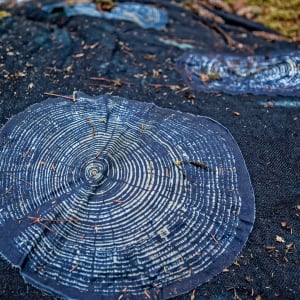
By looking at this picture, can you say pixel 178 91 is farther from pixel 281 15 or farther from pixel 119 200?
pixel 281 15

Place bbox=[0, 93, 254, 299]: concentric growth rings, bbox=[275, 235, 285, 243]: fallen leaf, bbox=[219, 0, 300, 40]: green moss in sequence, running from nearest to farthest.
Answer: bbox=[0, 93, 254, 299]: concentric growth rings → bbox=[275, 235, 285, 243]: fallen leaf → bbox=[219, 0, 300, 40]: green moss

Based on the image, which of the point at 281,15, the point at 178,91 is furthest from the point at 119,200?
the point at 281,15

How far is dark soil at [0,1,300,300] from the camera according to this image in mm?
1584

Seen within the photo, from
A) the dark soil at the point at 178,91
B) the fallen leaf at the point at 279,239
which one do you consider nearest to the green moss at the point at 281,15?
the dark soil at the point at 178,91

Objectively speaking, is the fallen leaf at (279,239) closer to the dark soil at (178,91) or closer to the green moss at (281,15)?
the dark soil at (178,91)

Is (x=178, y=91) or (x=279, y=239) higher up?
(x=178, y=91)

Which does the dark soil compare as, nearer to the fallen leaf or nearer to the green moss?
the fallen leaf

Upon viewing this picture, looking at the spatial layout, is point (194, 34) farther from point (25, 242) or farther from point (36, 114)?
point (25, 242)

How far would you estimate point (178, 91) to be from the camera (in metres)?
2.30

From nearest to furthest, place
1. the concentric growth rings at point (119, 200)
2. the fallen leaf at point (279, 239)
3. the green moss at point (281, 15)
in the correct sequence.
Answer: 1. the concentric growth rings at point (119, 200)
2. the fallen leaf at point (279, 239)
3. the green moss at point (281, 15)

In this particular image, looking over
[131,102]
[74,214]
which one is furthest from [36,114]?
[74,214]

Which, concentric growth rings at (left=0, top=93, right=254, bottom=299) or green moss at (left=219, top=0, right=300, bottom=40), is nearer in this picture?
concentric growth rings at (left=0, top=93, right=254, bottom=299)

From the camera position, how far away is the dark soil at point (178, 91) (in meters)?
1.58

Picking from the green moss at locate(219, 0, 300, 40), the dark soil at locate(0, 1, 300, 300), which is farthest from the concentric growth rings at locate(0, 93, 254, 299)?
the green moss at locate(219, 0, 300, 40)
